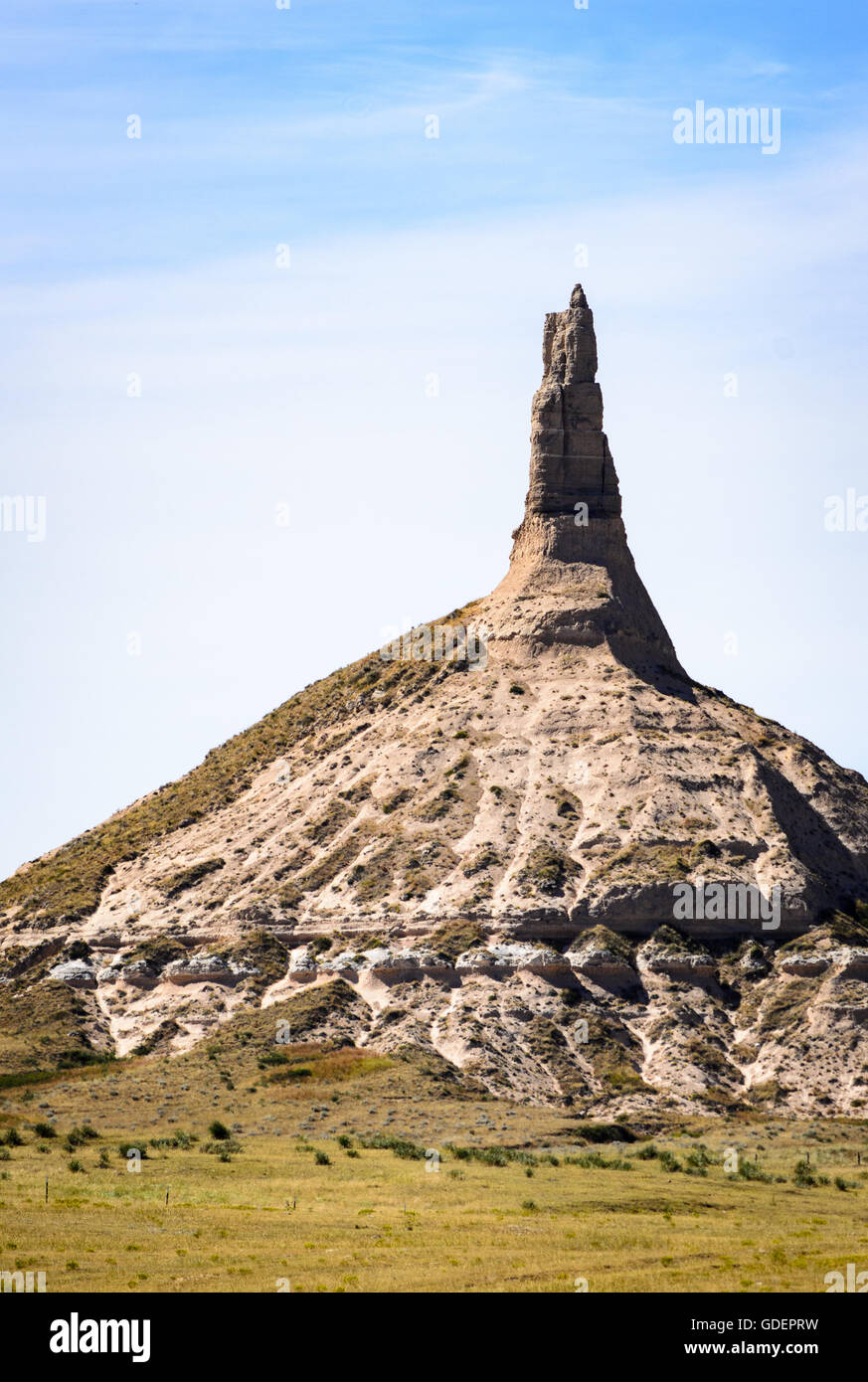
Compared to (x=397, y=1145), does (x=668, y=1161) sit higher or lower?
lower

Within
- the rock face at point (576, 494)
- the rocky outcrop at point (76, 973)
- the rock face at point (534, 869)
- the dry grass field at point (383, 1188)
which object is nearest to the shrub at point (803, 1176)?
the dry grass field at point (383, 1188)

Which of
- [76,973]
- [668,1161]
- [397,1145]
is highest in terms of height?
[76,973]

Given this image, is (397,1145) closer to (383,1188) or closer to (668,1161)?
(383,1188)

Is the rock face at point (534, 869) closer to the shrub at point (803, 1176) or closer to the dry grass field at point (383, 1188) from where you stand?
the dry grass field at point (383, 1188)

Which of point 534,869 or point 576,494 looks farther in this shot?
point 576,494

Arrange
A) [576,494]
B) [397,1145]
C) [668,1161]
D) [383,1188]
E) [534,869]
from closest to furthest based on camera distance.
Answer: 1. [383,1188]
2. [668,1161]
3. [397,1145]
4. [534,869]
5. [576,494]

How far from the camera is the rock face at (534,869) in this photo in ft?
334

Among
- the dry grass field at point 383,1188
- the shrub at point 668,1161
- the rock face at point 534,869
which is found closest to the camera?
the dry grass field at point 383,1188

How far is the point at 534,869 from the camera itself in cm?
11056

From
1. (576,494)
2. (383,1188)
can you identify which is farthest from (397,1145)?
(576,494)

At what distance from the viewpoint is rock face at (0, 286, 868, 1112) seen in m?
102

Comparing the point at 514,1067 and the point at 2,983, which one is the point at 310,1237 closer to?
the point at 514,1067

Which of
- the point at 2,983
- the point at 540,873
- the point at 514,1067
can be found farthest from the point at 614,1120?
the point at 2,983
